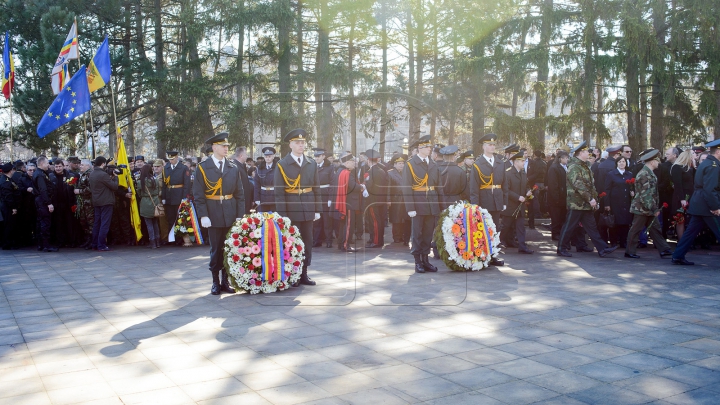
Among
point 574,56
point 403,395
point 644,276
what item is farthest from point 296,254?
point 574,56

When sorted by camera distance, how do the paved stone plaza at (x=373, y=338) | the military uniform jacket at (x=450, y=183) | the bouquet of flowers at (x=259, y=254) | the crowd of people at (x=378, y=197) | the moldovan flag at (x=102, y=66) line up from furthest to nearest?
the moldovan flag at (x=102, y=66) < the crowd of people at (x=378, y=197) < the military uniform jacket at (x=450, y=183) < the bouquet of flowers at (x=259, y=254) < the paved stone plaza at (x=373, y=338)

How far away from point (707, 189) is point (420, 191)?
4457mm

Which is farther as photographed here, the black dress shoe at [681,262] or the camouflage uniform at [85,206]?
the camouflage uniform at [85,206]

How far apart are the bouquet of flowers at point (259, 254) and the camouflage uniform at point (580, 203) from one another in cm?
538

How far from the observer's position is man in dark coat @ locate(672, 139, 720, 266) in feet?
31.3

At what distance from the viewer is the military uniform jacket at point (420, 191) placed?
31.6 feet

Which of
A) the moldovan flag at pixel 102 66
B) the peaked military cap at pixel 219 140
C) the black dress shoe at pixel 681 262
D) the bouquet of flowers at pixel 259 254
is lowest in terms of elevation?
the black dress shoe at pixel 681 262

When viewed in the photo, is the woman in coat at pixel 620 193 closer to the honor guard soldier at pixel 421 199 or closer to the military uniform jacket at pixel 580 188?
the military uniform jacket at pixel 580 188

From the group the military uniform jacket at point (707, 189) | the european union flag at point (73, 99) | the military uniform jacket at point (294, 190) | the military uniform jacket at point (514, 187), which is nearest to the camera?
the military uniform jacket at point (294, 190)

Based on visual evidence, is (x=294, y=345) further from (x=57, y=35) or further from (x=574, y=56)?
(x=57, y=35)

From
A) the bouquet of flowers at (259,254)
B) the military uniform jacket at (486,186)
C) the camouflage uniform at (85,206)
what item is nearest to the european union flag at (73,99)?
the camouflage uniform at (85,206)

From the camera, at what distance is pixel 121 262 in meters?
11.0

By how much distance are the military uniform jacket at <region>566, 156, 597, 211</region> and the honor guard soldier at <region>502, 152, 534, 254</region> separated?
0.83 m

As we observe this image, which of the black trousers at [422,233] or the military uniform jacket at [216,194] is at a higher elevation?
the military uniform jacket at [216,194]
